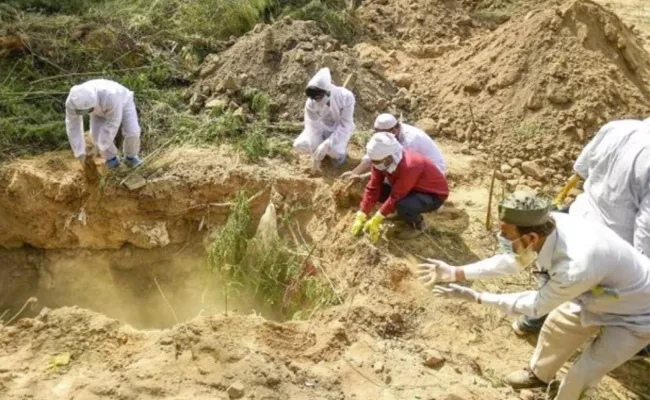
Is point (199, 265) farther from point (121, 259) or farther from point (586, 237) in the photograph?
point (586, 237)

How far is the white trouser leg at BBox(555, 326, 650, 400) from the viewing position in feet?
11.3

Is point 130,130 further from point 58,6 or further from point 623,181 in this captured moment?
point 623,181

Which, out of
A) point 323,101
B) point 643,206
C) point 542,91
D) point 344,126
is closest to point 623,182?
point 643,206

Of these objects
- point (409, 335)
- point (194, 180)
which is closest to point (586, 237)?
point (409, 335)

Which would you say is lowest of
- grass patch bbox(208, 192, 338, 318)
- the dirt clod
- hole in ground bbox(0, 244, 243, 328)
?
hole in ground bbox(0, 244, 243, 328)

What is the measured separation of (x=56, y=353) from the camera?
13.7 feet

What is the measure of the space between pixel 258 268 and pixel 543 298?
2.80 m

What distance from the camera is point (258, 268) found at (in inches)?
218

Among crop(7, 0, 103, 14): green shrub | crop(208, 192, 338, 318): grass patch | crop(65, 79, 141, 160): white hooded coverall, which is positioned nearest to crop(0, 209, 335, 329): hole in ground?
crop(208, 192, 338, 318): grass patch

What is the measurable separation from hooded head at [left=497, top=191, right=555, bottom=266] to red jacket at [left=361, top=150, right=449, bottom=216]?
5.69 feet

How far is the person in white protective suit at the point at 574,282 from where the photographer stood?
3129 mm

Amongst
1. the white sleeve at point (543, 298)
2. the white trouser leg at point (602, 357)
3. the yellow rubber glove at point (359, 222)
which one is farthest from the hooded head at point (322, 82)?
the white trouser leg at point (602, 357)

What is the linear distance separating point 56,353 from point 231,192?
2.24m

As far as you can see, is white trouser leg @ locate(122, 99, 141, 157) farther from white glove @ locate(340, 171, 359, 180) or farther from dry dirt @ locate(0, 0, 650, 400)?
white glove @ locate(340, 171, 359, 180)
